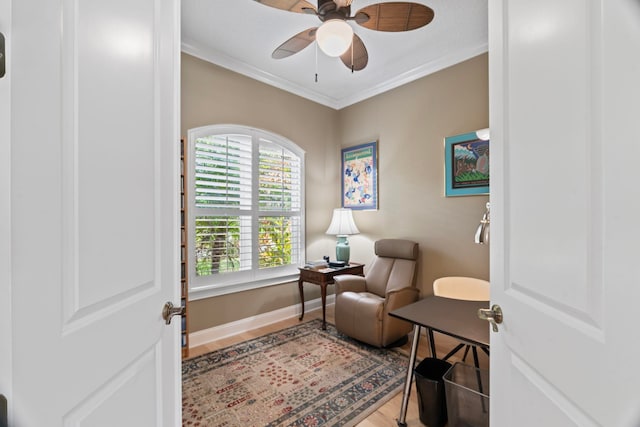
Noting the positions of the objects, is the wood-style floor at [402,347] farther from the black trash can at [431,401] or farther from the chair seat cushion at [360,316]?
the chair seat cushion at [360,316]

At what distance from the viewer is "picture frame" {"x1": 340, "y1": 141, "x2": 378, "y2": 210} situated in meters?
3.66

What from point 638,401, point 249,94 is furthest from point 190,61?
point 638,401

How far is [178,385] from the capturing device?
1067 millimetres

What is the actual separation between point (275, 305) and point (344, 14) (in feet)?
9.69

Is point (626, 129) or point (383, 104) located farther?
point (383, 104)

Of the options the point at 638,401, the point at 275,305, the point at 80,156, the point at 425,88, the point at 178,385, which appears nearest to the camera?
the point at 638,401

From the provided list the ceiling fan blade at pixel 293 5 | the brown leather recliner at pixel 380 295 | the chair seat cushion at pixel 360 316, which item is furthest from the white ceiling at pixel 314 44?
the chair seat cushion at pixel 360 316

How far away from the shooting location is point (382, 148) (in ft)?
11.7

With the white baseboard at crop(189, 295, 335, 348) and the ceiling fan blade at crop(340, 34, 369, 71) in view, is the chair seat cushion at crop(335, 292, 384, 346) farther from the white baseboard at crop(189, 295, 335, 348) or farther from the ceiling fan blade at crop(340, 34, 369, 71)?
the ceiling fan blade at crop(340, 34, 369, 71)

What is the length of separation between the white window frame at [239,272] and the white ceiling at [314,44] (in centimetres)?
66

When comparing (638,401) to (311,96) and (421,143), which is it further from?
(311,96)

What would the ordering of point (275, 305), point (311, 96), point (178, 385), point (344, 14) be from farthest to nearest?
point (311, 96), point (275, 305), point (344, 14), point (178, 385)

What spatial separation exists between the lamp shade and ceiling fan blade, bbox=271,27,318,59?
190cm

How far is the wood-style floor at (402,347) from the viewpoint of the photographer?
173cm
